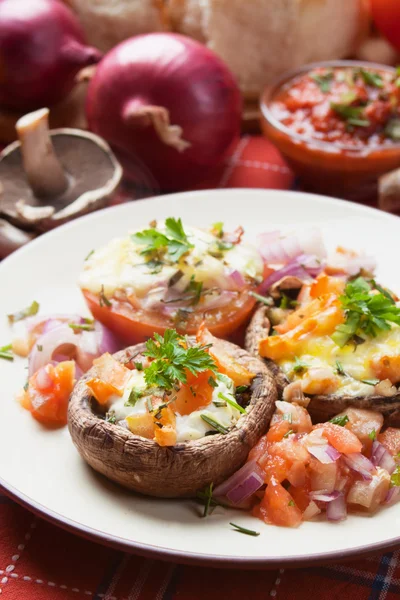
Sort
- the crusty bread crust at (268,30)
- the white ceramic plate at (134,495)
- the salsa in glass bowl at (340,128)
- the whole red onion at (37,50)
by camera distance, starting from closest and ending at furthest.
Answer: the white ceramic plate at (134,495) < the salsa in glass bowl at (340,128) < the whole red onion at (37,50) < the crusty bread crust at (268,30)

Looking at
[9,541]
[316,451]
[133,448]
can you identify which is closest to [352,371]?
[316,451]

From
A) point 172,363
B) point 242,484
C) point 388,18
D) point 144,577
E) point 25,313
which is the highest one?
point 172,363

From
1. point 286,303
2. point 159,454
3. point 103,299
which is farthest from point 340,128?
point 159,454

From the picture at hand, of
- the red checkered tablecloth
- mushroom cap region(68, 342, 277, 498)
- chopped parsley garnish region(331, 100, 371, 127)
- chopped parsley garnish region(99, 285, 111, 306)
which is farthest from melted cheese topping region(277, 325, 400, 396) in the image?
chopped parsley garnish region(331, 100, 371, 127)

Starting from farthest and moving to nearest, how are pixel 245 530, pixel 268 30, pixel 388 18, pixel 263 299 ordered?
pixel 388 18 < pixel 268 30 < pixel 263 299 < pixel 245 530

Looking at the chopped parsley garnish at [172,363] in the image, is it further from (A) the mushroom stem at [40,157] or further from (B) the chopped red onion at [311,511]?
(A) the mushroom stem at [40,157]

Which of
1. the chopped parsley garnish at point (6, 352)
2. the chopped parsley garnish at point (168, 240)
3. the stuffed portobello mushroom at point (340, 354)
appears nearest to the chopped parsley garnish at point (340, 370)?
the stuffed portobello mushroom at point (340, 354)

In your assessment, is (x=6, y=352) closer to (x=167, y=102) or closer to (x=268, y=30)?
(x=167, y=102)
